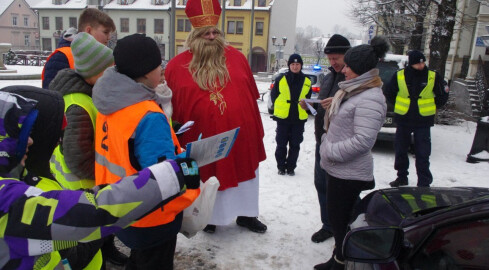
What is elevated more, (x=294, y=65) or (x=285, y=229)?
(x=294, y=65)

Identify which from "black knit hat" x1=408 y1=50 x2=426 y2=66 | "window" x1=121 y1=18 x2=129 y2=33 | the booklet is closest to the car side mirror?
the booklet

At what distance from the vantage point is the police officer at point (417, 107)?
5230 mm

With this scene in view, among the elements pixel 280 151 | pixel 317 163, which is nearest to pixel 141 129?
pixel 317 163

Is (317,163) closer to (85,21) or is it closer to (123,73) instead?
(123,73)

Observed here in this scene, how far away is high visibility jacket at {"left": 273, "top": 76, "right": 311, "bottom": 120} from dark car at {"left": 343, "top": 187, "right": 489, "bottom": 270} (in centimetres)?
385

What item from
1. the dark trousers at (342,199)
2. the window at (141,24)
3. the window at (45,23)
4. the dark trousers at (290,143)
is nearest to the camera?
the dark trousers at (342,199)

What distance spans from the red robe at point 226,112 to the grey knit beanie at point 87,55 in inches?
33.6

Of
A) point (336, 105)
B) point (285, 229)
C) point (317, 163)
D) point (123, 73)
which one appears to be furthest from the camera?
point (285, 229)

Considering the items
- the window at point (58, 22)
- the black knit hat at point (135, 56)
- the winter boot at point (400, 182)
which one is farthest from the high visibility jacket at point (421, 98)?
the window at point (58, 22)

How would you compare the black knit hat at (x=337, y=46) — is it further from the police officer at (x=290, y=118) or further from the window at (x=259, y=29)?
the window at (x=259, y=29)

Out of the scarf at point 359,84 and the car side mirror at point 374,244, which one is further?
the scarf at point 359,84

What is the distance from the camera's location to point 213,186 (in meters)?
2.50

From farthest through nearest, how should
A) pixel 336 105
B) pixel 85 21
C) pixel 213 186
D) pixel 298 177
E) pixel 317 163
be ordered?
pixel 298 177
pixel 317 163
pixel 85 21
pixel 336 105
pixel 213 186

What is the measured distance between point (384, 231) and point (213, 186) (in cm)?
119
